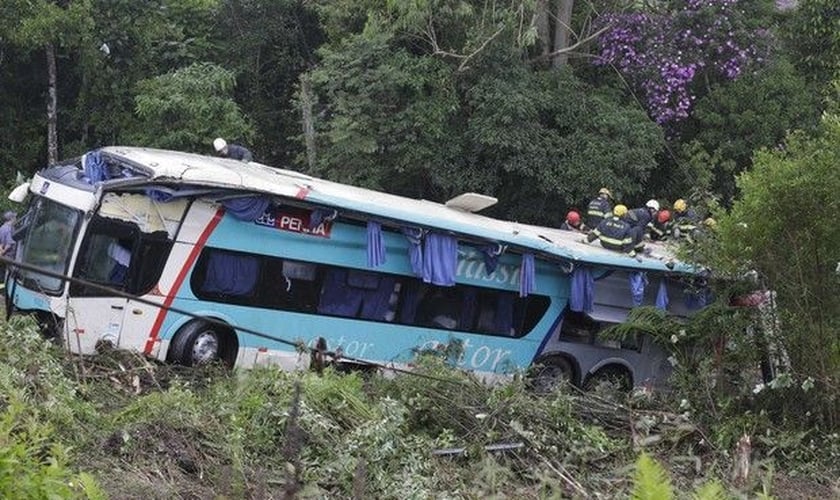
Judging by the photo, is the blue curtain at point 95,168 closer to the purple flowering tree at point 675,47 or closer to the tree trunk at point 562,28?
the tree trunk at point 562,28

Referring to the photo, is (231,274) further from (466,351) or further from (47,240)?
(466,351)

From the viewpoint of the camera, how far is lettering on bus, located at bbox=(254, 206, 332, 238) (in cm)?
1126

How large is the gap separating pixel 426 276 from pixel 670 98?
923cm

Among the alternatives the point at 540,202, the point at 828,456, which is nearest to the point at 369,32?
the point at 540,202

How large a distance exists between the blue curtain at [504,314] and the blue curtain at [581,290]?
801 mm

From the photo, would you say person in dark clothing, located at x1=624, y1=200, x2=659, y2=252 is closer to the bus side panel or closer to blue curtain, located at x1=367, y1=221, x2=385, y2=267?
the bus side panel

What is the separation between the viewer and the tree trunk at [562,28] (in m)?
19.8

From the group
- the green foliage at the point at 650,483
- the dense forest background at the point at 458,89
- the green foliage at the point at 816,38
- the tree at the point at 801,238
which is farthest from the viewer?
the green foliage at the point at 816,38

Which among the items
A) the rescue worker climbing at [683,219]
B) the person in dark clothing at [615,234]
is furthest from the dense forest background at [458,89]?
the person in dark clothing at [615,234]

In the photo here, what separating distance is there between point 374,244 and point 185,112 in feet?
26.7

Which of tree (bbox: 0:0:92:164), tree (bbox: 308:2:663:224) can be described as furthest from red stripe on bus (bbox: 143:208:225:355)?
tree (bbox: 0:0:92:164)

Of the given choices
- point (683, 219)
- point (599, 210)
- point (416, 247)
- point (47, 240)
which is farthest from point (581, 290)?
point (47, 240)

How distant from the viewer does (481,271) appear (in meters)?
13.0

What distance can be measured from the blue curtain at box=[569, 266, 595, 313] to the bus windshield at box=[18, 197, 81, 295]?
20.5 ft
